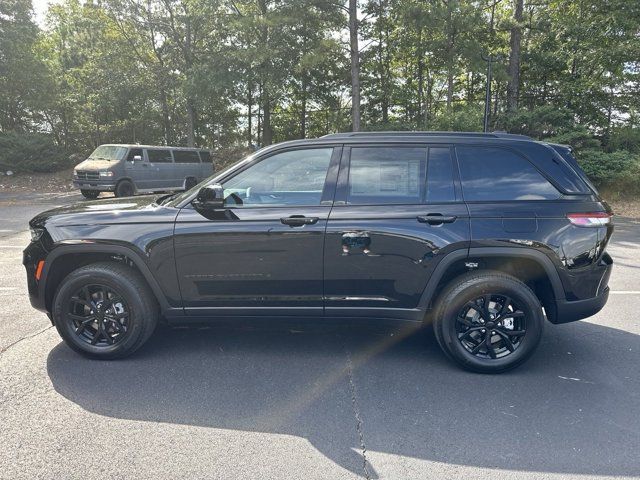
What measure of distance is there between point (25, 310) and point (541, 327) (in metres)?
4.92

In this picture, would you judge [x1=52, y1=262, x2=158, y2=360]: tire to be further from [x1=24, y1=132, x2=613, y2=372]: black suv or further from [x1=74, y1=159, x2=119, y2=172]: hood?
[x1=74, y1=159, x2=119, y2=172]: hood

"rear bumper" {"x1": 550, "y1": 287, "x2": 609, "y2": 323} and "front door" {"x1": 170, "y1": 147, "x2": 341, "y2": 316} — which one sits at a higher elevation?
"front door" {"x1": 170, "y1": 147, "x2": 341, "y2": 316}

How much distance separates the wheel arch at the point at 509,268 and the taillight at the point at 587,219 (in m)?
0.34

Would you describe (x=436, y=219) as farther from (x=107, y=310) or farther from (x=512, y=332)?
(x=107, y=310)

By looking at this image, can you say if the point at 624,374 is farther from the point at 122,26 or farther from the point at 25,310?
the point at 122,26

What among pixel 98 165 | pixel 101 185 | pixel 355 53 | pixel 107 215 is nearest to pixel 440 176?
pixel 107 215

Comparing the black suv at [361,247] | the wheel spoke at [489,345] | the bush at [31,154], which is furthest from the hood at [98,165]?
the wheel spoke at [489,345]

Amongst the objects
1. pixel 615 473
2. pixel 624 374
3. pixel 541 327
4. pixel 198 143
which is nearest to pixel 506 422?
pixel 615 473

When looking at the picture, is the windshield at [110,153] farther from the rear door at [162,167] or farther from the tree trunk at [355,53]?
the tree trunk at [355,53]

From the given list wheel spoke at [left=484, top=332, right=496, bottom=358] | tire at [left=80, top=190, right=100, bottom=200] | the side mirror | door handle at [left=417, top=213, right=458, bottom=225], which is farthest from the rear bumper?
tire at [left=80, top=190, right=100, bottom=200]

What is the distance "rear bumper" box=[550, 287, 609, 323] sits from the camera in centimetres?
328

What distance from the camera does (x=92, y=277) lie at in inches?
133

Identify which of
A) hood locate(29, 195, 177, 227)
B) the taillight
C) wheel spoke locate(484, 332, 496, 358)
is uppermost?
hood locate(29, 195, 177, 227)

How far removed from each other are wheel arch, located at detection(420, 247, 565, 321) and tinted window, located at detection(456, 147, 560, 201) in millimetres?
424
